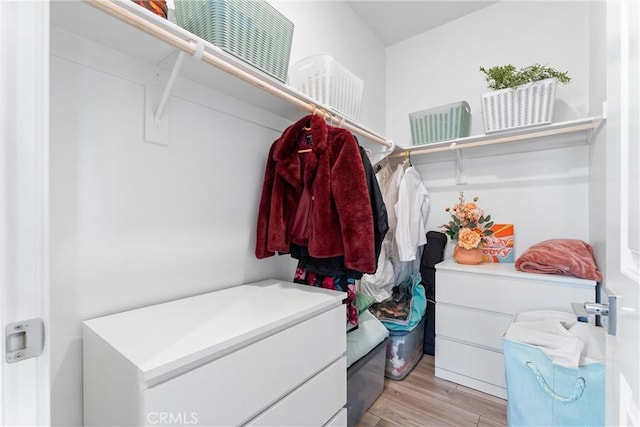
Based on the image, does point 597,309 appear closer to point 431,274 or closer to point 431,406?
point 431,406

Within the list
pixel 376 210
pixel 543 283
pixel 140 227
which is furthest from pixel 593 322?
pixel 140 227

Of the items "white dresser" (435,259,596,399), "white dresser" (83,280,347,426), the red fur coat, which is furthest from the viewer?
"white dresser" (435,259,596,399)

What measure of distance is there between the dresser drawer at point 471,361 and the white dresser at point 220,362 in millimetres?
1003

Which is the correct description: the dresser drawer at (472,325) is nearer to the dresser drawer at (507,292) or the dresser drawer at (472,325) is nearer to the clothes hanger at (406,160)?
the dresser drawer at (507,292)

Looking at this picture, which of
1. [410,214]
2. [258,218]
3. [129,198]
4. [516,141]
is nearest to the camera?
[129,198]

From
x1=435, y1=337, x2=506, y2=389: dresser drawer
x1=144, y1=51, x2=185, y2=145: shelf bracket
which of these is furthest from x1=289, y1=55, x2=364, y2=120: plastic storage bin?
x1=435, y1=337, x2=506, y2=389: dresser drawer

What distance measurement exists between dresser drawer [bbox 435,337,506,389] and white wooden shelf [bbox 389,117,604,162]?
1.35m

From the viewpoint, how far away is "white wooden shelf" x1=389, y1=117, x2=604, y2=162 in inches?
64.1

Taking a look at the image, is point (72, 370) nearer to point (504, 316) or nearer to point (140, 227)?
point (140, 227)

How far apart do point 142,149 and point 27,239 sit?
1.92ft

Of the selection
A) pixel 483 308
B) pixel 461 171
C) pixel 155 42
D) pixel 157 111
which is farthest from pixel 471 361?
pixel 155 42

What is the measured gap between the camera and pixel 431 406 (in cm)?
155

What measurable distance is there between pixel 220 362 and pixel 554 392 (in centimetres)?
124

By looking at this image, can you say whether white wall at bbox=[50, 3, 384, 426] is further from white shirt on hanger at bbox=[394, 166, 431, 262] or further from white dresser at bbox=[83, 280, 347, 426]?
white shirt on hanger at bbox=[394, 166, 431, 262]
